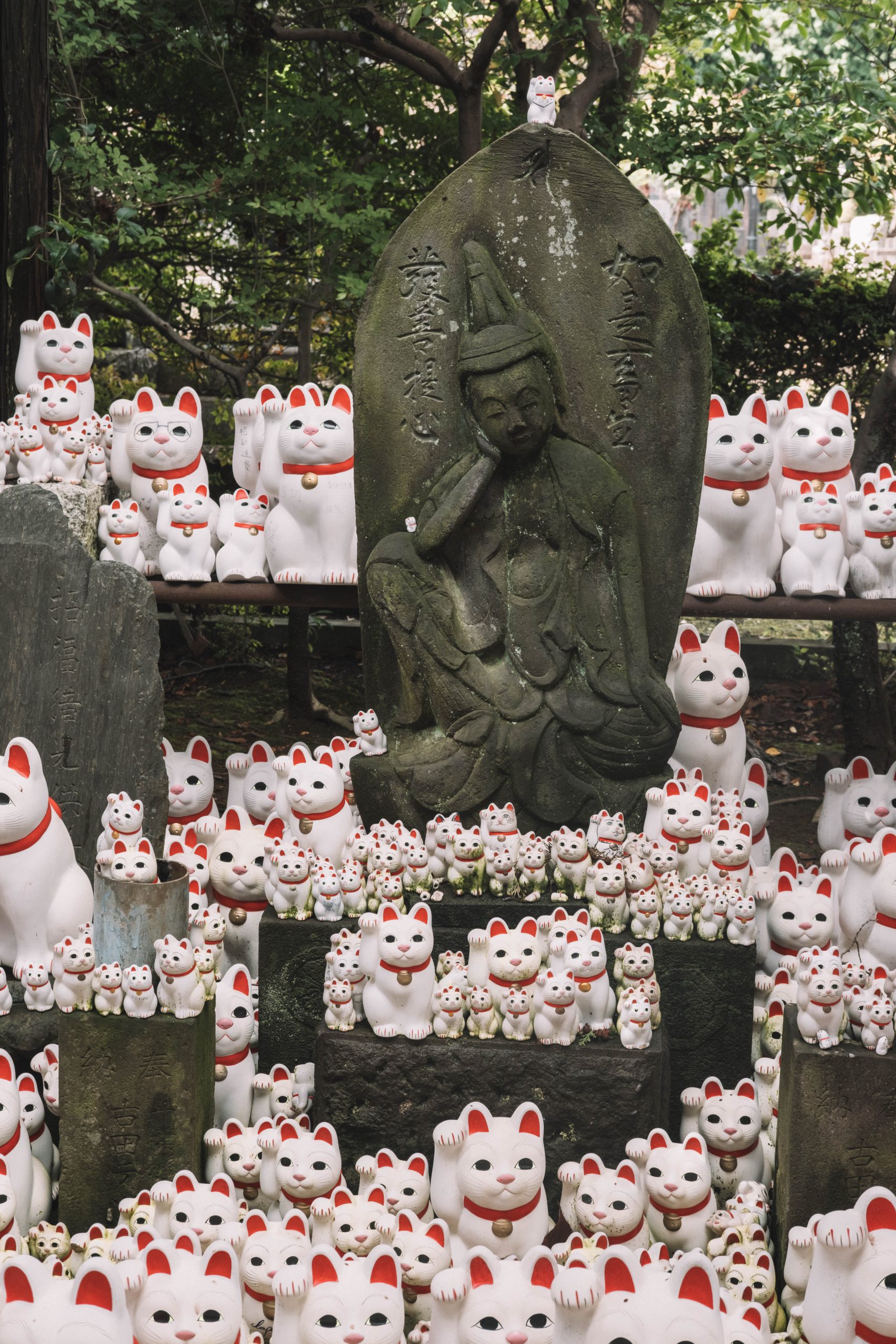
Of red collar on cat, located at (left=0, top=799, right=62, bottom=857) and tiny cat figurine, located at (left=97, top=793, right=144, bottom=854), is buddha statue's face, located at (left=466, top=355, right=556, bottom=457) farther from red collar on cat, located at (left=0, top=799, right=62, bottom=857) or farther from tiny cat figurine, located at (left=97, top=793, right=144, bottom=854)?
red collar on cat, located at (left=0, top=799, right=62, bottom=857)

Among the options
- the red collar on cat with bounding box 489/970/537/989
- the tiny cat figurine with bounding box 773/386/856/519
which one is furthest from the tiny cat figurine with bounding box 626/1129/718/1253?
the tiny cat figurine with bounding box 773/386/856/519

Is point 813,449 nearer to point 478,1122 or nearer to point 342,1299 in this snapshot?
point 478,1122

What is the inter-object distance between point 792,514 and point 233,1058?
273cm

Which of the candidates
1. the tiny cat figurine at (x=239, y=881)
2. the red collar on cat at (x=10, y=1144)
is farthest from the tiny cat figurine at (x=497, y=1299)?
the tiny cat figurine at (x=239, y=881)

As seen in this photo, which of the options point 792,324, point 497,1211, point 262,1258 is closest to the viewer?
point 262,1258

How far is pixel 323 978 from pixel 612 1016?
0.88 m

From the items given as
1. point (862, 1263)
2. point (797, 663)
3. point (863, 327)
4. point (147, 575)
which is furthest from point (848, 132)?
point (862, 1263)

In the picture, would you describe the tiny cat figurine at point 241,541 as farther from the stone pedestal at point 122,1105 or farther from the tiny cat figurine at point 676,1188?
the tiny cat figurine at point 676,1188

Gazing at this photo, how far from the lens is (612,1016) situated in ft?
13.6

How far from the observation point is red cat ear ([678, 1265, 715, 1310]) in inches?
115

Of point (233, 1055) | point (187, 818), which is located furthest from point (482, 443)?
point (233, 1055)

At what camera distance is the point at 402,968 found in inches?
156

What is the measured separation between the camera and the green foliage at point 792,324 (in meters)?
9.15

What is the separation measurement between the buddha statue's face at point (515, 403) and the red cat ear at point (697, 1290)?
271 cm
